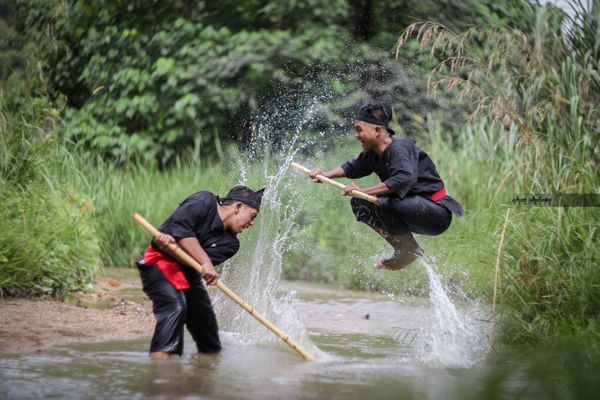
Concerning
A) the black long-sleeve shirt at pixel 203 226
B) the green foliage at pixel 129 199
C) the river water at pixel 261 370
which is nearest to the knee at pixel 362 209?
the river water at pixel 261 370

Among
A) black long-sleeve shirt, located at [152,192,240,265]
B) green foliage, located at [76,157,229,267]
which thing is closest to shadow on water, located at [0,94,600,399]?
black long-sleeve shirt, located at [152,192,240,265]

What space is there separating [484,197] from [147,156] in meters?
Answer: 6.05

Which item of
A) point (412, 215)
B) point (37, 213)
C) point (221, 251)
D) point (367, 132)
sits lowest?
point (37, 213)

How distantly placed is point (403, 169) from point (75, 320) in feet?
9.64

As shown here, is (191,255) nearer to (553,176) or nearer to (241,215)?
(241,215)

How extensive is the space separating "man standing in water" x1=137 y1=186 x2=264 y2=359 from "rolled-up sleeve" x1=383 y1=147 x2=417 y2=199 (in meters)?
1.14

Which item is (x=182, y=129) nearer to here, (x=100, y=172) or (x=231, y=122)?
(x=231, y=122)

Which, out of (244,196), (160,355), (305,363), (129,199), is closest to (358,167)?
(244,196)

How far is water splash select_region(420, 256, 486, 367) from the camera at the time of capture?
20.8 feet

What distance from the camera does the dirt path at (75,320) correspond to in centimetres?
649

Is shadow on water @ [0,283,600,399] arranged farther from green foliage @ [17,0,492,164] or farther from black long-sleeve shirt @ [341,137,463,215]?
green foliage @ [17,0,492,164]

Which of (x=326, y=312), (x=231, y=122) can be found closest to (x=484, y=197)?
(x=326, y=312)

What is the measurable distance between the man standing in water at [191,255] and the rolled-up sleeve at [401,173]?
1.14m

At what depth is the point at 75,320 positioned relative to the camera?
23.7ft
